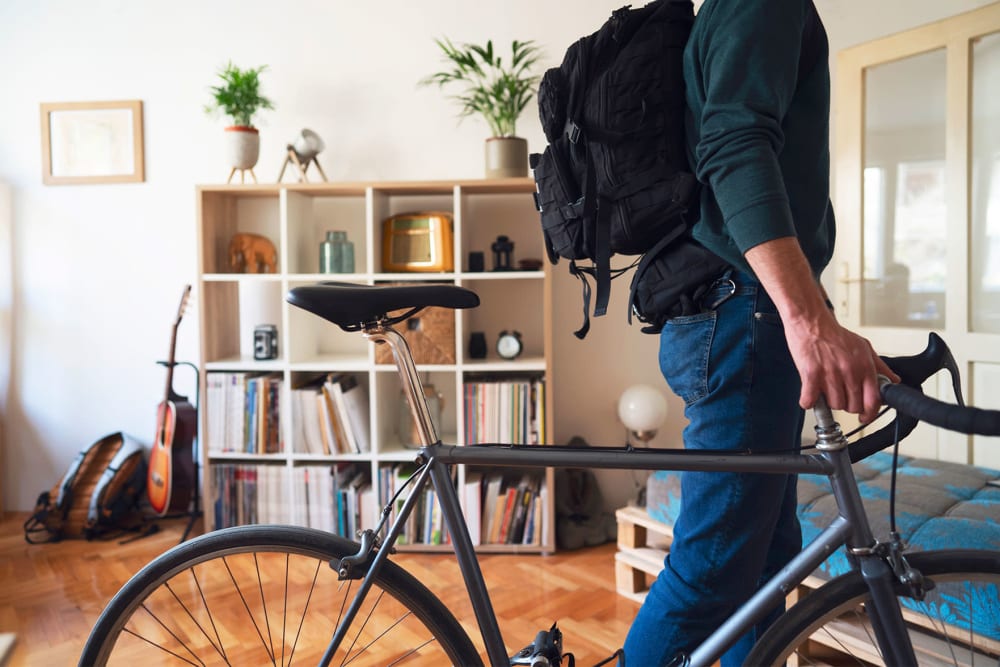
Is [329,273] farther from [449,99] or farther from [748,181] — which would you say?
[748,181]

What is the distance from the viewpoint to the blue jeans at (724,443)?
38.6 inches

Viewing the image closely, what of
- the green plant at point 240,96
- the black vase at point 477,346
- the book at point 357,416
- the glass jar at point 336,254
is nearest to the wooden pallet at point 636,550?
the black vase at point 477,346

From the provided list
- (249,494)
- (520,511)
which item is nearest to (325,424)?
(249,494)

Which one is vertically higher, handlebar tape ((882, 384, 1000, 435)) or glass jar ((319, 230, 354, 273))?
glass jar ((319, 230, 354, 273))

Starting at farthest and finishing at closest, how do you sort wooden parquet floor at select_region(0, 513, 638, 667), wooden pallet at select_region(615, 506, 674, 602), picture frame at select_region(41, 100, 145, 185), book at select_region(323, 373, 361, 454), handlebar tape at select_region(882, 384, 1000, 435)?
1. picture frame at select_region(41, 100, 145, 185)
2. book at select_region(323, 373, 361, 454)
3. wooden pallet at select_region(615, 506, 674, 602)
4. wooden parquet floor at select_region(0, 513, 638, 667)
5. handlebar tape at select_region(882, 384, 1000, 435)

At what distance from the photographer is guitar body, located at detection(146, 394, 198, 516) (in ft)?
9.48

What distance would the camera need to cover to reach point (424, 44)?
3068 millimetres

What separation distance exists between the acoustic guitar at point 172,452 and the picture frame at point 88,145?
2.33ft

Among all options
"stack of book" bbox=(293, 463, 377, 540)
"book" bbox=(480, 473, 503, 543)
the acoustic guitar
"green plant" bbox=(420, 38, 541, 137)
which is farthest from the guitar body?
"green plant" bbox=(420, 38, 541, 137)

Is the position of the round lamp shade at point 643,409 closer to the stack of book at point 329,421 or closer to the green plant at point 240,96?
the stack of book at point 329,421

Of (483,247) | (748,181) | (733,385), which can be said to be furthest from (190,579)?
(748,181)

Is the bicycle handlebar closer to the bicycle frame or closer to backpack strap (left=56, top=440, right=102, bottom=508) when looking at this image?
the bicycle frame

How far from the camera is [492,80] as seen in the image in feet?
9.98

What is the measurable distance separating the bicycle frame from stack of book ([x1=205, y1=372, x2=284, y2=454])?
6.36ft
